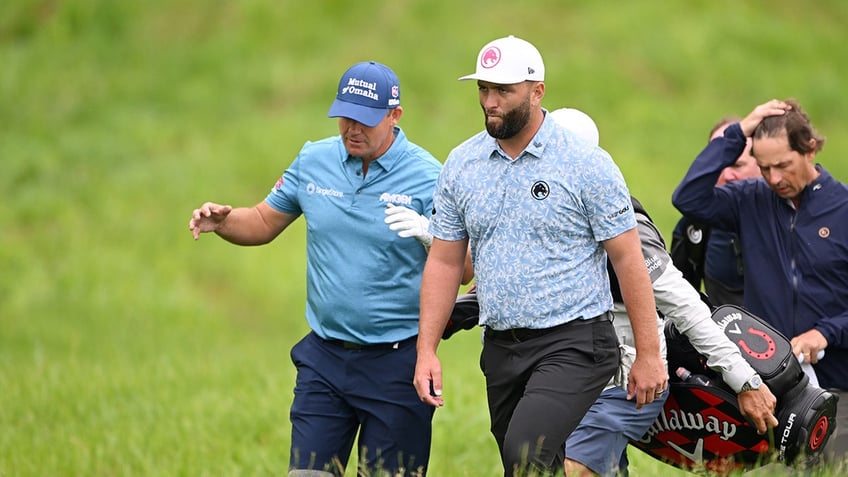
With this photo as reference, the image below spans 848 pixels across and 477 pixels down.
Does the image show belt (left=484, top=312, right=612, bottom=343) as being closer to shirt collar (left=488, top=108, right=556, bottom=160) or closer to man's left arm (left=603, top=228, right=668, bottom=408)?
man's left arm (left=603, top=228, right=668, bottom=408)

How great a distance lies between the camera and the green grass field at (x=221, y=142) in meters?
10.2

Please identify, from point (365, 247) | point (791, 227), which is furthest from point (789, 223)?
point (365, 247)

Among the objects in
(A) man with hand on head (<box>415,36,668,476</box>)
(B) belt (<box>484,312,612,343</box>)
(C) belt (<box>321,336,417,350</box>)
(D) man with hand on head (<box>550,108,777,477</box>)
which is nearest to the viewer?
(A) man with hand on head (<box>415,36,668,476</box>)

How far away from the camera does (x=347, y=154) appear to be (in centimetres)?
640

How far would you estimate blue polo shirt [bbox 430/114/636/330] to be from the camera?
17.7 feet

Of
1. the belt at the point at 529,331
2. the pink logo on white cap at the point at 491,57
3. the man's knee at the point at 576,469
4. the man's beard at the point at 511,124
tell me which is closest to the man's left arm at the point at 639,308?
the belt at the point at 529,331

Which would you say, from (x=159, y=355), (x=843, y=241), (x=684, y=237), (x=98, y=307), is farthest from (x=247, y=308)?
(x=843, y=241)

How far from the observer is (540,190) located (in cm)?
541

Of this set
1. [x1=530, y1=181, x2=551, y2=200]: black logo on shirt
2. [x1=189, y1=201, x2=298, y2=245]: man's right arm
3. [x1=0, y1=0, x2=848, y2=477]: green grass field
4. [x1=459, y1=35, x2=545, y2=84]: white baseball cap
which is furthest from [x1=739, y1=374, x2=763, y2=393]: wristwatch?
[x1=0, y1=0, x2=848, y2=477]: green grass field

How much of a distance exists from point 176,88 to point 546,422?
1809cm

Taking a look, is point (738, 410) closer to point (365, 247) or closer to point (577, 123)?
point (577, 123)

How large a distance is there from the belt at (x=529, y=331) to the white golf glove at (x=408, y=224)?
2.18 feet

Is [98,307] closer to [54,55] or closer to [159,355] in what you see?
[159,355]

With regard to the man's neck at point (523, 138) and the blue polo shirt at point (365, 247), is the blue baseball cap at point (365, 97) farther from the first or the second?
the man's neck at point (523, 138)
